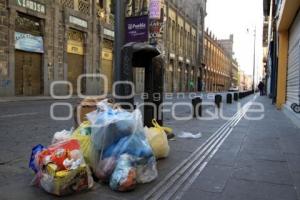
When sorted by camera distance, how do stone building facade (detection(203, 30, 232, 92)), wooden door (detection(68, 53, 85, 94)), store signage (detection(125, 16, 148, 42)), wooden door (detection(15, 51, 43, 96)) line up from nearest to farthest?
store signage (detection(125, 16, 148, 42))
wooden door (detection(15, 51, 43, 96))
wooden door (detection(68, 53, 85, 94))
stone building facade (detection(203, 30, 232, 92))

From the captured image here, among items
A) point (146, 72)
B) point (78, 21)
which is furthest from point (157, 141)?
point (78, 21)

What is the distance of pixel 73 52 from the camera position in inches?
1115

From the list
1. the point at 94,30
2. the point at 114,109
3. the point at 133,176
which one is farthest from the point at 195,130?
the point at 94,30

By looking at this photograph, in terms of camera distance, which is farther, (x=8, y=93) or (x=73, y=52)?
(x=73, y=52)

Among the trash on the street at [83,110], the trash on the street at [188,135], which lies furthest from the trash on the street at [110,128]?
the trash on the street at [188,135]

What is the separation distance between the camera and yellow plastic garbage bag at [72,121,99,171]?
447 centimetres

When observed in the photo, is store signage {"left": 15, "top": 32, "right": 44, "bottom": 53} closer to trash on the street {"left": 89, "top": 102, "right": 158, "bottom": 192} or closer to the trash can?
the trash can

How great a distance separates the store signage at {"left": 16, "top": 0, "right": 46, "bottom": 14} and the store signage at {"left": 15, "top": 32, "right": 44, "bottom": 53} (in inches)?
66.5

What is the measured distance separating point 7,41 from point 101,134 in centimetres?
1891

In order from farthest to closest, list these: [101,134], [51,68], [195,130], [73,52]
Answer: [73,52], [51,68], [195,130], [101,134]

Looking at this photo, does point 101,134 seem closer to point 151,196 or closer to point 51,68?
point 151,196

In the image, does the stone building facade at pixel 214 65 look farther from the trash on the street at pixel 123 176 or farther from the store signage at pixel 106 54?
the trash on the street at pixel 123 176

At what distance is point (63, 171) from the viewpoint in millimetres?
3807
